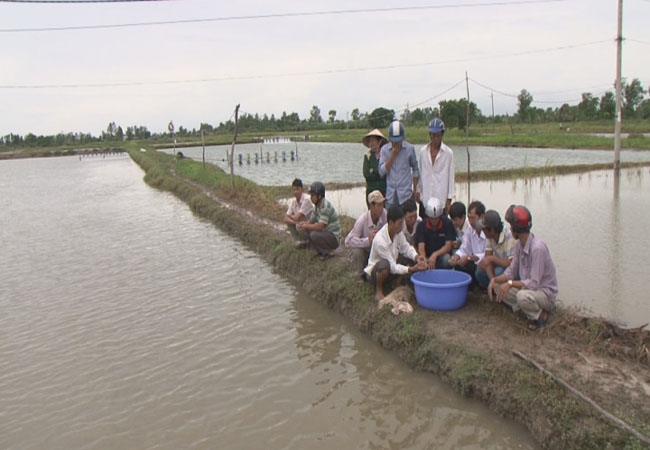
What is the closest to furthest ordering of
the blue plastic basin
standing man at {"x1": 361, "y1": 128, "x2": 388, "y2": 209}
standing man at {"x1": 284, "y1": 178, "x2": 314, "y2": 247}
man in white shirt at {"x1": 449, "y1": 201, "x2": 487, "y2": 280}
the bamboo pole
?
the bamboo pole → the blue plastic basin → man in white shirt at {"x1": 449, "y1": 201, "x2": 487, "y2": 280} → standing man at {"x1": 361, "y1": 128, "x2": 388, "y2": 209} → standing man at {"x1": 284, "y1": 178, "x2": 314, "y2": 247}

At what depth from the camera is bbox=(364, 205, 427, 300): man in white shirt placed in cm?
493

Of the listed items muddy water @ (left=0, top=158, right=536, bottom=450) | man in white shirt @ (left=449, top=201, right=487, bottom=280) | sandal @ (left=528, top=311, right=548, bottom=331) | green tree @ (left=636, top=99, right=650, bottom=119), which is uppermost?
green tree @ (left=636, top=99, right=650, bottom=119)

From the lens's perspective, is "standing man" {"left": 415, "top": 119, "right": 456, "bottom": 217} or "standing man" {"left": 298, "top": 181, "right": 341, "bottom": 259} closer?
"standing man" {"left": 415, "top": 119, "right": 456, "bottom": 217}

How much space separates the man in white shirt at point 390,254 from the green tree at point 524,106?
5500 cm

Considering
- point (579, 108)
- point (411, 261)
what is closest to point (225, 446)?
point (411, 261)

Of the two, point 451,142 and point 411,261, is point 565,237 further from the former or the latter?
point 451,142

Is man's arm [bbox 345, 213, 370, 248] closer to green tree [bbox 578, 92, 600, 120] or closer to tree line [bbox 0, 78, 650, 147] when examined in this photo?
tree line [bbox 0, 78, 650, 147]

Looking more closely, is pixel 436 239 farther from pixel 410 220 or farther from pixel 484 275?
pixel 484 275

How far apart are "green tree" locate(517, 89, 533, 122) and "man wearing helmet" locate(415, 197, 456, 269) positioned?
180 feet

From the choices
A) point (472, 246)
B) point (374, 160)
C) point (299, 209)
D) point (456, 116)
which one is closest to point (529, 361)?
point (472, 246)

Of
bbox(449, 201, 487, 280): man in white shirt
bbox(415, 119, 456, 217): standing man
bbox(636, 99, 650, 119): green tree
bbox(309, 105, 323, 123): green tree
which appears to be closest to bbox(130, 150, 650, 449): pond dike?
bbox(449, 201, 487, 280): man in white shirt

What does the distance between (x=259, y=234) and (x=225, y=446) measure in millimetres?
6046

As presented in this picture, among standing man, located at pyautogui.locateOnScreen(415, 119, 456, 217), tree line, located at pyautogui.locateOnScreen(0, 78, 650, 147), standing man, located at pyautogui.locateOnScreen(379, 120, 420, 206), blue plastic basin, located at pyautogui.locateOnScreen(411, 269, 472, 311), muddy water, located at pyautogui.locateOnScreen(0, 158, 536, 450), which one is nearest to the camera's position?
muddy water, located at pyautogui.locateOnScreen(0, 158, 536, 450)

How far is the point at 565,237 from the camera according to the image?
819cm
